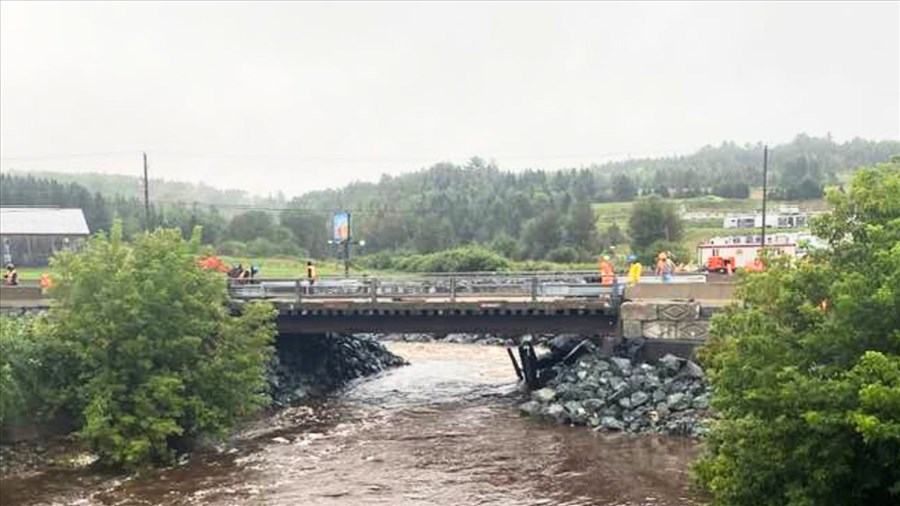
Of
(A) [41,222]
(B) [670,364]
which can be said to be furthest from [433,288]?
(A) [41,222]

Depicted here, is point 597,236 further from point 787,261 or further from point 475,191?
point 787,261

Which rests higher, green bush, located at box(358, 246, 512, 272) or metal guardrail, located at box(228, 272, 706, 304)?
metal guardrail, located at box(228, 272, 706, 304)

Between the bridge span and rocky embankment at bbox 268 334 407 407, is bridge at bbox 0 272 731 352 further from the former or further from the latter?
rocky embankment at bbox 268 334 407 407

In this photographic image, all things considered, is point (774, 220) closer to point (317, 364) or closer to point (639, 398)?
point (317, 364)

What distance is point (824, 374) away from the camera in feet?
51.4

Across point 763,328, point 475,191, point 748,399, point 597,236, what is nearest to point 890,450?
point 748,399

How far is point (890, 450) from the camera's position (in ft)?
45.2

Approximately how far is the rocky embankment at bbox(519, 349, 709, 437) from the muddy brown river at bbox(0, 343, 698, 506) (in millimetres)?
914

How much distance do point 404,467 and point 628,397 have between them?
1013 centimetres

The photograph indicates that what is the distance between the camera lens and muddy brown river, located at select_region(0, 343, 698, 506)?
83.4 feet

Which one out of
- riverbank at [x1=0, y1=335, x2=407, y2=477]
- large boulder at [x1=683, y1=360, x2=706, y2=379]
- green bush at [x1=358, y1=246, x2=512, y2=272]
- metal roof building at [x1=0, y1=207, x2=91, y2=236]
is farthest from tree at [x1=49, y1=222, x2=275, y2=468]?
metal roof building at [x1=0, y1=207, x2=91, y2=236]

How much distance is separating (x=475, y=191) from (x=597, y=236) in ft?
255

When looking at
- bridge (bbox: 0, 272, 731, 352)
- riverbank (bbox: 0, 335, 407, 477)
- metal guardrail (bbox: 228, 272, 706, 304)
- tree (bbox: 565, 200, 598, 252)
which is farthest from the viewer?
tree (bbox: 565, 200, 598, 252)

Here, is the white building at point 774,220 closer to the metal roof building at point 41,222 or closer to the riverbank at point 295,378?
the riverbank at point 295,378
